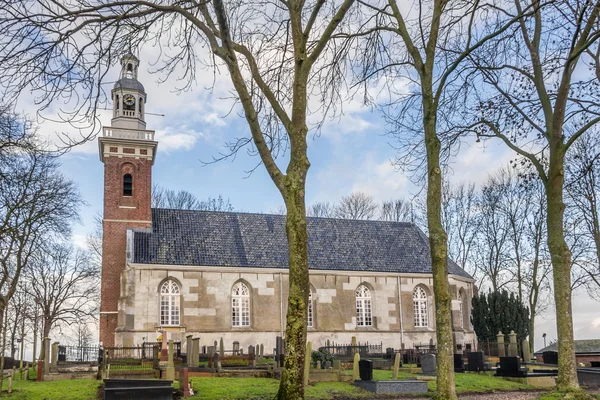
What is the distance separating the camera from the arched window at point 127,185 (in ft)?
119

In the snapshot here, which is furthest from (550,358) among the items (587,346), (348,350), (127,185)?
(127,185)

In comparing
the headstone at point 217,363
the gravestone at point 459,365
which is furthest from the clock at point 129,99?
the gravestone at point 459,365

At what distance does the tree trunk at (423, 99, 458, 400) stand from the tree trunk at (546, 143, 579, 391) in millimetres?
2942

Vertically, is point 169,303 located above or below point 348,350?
above

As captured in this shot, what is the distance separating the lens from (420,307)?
39.3m

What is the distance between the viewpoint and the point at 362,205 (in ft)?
178

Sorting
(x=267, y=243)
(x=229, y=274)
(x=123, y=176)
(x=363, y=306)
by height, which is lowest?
(x=363, y=306)

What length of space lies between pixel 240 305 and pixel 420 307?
11317 mm

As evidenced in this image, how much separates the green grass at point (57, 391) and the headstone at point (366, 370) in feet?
25.6

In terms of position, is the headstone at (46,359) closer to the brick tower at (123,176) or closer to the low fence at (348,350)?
the low fence at (348,350)

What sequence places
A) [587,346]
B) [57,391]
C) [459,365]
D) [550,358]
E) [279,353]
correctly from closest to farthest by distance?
[57,391] → [279,353] → [459,365] → [550,358] → [587,346]

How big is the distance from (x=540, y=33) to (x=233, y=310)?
2402cm

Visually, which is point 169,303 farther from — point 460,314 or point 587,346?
point 587,346

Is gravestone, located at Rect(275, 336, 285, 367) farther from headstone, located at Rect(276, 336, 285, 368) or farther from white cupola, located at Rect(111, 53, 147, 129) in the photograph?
white cupola, located at Rect(111, 53, 147, 129)
